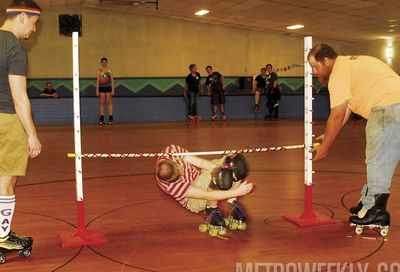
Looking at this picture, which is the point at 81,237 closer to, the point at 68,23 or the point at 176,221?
the point at 176,221

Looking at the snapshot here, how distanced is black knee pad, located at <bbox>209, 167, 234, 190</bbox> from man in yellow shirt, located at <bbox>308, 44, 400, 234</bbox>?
66 centimetres

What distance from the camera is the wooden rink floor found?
3.32m

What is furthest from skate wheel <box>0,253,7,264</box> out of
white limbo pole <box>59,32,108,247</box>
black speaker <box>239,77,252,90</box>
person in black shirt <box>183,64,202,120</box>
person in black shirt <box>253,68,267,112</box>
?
black speaker <box>239,77,252,90</box>

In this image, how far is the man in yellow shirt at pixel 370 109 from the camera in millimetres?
3630

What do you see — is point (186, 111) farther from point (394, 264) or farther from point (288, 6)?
point (394, 264)

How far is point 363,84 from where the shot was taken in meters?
3.74

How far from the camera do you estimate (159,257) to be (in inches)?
133

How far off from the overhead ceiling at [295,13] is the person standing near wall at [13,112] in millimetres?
12965

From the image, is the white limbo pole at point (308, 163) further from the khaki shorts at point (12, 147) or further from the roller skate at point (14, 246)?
the khaki shorts at point (12, 147)

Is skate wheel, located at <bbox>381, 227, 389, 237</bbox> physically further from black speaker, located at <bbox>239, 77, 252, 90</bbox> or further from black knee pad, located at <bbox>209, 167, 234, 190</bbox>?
black speaker, located at <bbox>239, 77, 252, 90</bbox>

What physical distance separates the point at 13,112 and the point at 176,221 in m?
1.65

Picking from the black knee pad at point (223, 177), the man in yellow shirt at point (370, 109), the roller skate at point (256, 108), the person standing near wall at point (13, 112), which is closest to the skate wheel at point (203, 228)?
the black knee pad at point (223, 177)

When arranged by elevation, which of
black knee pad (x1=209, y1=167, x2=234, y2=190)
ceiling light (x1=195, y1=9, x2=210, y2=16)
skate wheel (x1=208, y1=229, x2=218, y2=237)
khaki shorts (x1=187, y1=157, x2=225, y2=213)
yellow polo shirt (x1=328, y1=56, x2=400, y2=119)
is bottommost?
skate wheel (x1=208, y1=229, x2=218, y2=237)

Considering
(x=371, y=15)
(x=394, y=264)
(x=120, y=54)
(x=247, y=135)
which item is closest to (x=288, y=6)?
(x=371, y=15)
